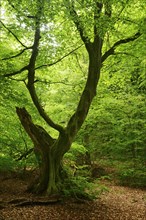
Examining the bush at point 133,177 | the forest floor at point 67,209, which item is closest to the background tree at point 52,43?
the forest floor at point 67,209

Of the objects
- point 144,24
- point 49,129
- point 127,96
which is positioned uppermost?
point 127,96

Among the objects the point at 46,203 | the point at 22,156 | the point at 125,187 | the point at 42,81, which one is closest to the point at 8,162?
the point at 22,156

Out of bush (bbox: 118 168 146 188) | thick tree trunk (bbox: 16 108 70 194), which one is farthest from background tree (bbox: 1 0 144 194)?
bush (bbox: 118 168 146 188)

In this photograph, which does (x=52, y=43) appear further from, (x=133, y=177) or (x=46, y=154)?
(x=133, y=177)

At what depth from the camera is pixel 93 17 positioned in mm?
7801

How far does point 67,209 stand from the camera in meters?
8.82

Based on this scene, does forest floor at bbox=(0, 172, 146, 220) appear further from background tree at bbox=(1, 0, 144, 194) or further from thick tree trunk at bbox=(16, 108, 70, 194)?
background tree at bbox=(1, 0, 144, 194)

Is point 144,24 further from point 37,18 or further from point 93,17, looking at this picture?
point 37,18

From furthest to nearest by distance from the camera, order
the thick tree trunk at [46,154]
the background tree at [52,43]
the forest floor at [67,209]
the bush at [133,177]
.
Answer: the bush at [133,177] → the thick tree trunk at [46,154] → the forest floor at [67,209] → the background tree at [52,43]

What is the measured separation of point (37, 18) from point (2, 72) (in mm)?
2278

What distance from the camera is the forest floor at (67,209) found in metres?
7.86

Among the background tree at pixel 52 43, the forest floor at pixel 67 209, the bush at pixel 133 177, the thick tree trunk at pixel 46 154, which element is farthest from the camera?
the bush at pixel 133 177

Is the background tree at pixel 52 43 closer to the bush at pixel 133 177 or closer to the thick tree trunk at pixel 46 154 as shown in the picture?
the thick tree trunk at pixel 46 154

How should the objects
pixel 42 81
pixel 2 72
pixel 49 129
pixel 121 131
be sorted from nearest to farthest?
pixel 2 72 < pixel 42 81 < pixel 49 129 < pixel 121 131
